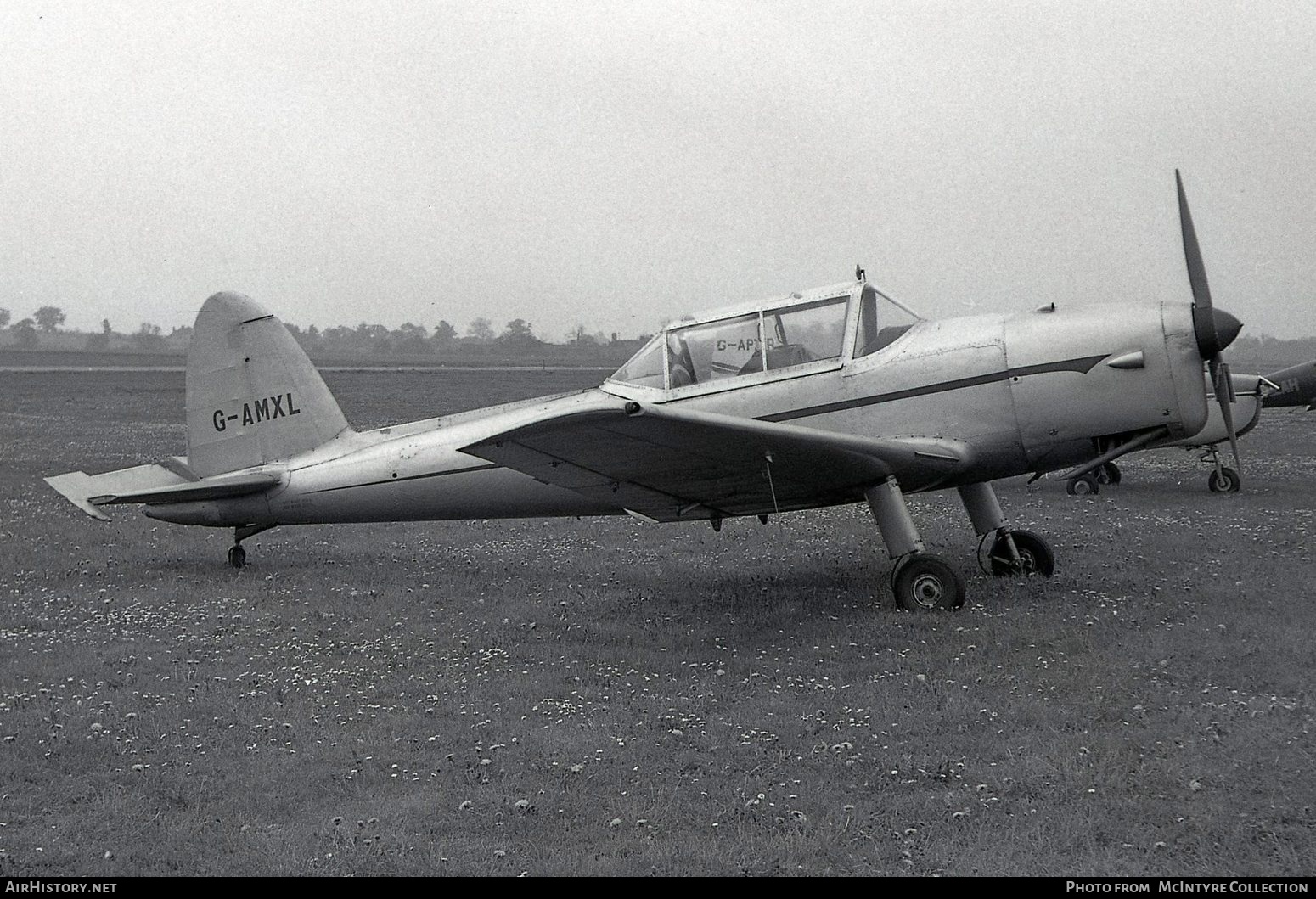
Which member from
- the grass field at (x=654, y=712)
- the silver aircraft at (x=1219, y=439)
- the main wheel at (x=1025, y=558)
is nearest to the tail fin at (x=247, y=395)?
the grass field at (x=654, y=712)

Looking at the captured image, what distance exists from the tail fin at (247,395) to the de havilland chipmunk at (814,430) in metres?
0.35

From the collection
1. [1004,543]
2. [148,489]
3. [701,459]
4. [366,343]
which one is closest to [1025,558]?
[1004,543]

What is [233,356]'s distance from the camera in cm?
980

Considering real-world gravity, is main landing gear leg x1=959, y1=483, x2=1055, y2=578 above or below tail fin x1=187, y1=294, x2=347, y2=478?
below

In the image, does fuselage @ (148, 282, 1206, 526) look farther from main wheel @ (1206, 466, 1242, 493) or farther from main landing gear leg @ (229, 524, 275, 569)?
main wheel @ (1206, 466, 1242, 493)

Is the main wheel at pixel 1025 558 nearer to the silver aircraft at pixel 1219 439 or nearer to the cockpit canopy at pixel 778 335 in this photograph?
the cockpit canopy at pixel 778 335

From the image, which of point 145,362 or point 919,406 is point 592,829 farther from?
point 145,362

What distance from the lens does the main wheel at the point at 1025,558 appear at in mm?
8438

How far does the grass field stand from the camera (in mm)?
3803

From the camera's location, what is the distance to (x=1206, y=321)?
23.9 feet

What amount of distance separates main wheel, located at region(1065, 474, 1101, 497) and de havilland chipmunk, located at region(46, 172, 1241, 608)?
227 inches

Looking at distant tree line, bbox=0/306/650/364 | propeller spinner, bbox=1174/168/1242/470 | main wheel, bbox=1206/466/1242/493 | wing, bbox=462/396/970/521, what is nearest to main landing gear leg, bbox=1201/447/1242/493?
main wheel, bbox=1206/466/1242/493

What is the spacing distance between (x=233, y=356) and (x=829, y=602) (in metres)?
5.76

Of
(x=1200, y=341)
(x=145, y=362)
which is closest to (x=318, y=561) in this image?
(x=1200, y=341)
